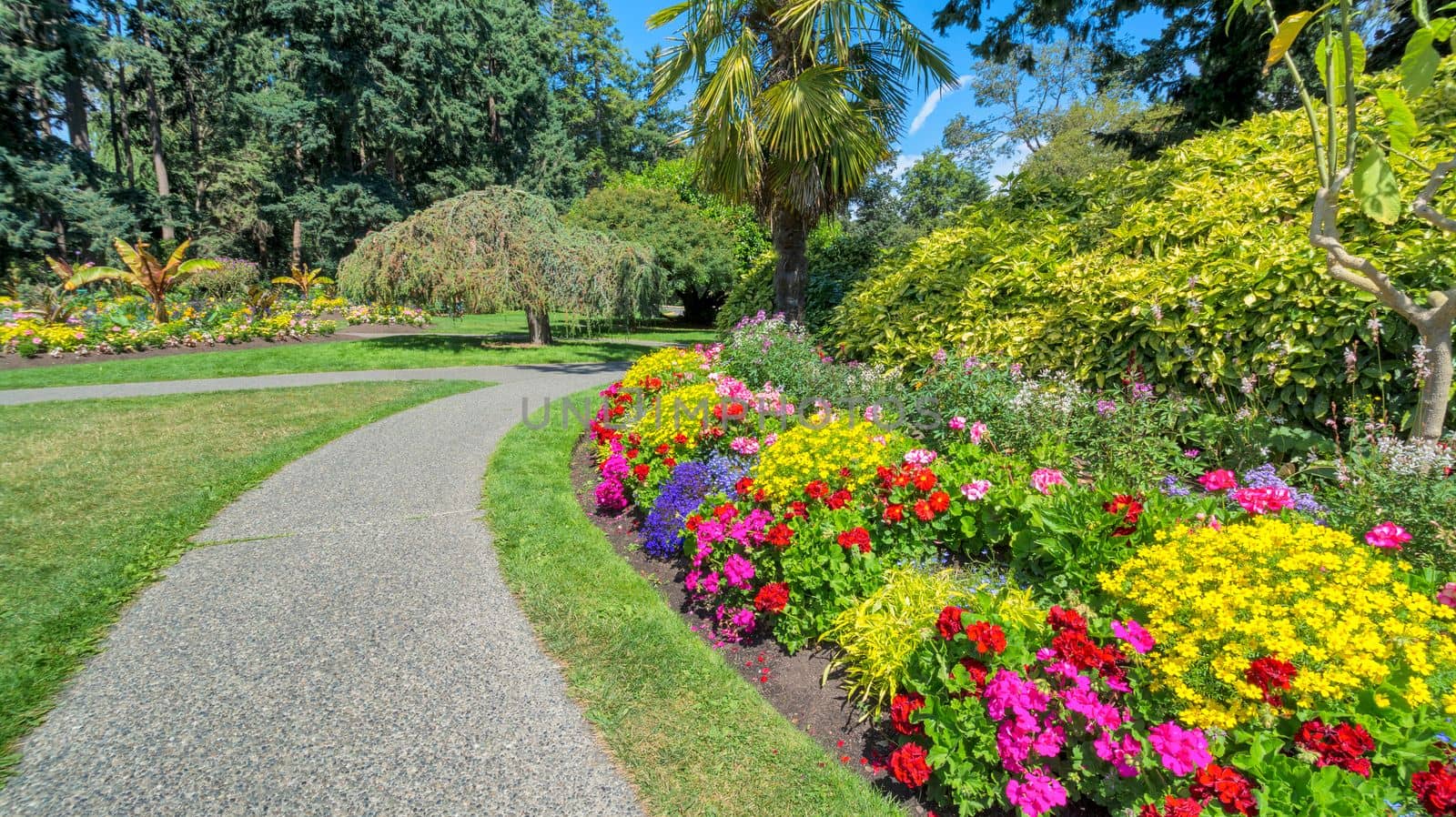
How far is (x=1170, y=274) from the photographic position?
4090 mm

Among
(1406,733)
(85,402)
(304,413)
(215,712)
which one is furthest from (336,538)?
(85,402)

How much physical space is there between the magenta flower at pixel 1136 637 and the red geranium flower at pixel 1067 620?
0.10m

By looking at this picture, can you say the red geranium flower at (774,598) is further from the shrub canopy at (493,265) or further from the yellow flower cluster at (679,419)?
the shrub canopy at (493,265)

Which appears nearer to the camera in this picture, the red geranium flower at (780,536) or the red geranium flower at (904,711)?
the red geranium flower at (904,711)

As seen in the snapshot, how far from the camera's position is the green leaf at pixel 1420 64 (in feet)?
5.92

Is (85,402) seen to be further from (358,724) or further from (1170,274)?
(1170,274)

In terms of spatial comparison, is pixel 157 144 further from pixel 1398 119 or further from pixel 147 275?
pixel 1398 119

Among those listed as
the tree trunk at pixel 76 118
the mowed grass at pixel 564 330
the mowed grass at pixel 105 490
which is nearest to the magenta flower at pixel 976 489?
the mowed grass at pixel 105 490

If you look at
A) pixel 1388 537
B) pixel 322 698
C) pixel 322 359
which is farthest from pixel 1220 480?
pixel 322 359

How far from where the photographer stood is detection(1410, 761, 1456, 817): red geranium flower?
1.40 meters

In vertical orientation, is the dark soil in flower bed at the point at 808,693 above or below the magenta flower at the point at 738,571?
below

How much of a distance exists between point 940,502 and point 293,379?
10.9 meters

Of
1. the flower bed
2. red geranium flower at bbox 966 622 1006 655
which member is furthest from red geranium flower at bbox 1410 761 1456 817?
red geranium flower at bbox 966 622 1006 655

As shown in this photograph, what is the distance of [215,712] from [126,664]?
71 cm
